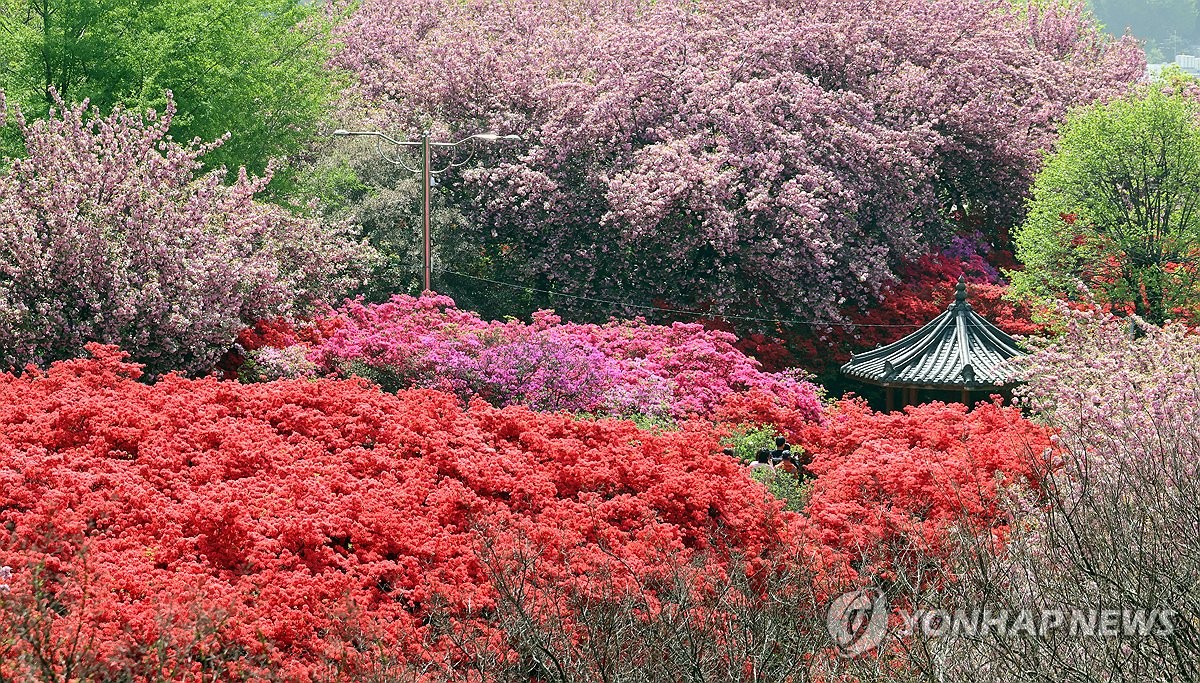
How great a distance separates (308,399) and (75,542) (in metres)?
4.46

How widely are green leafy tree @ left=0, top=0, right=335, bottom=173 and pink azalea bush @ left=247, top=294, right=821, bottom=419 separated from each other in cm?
785

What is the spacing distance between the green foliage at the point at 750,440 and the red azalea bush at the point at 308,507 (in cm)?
219

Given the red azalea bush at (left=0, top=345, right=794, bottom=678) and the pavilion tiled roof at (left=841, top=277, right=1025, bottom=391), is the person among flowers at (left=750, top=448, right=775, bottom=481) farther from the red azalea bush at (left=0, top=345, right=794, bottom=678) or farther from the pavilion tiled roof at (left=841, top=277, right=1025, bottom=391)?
the pavilion tiled roof at (left=841, top=277, right=1025, bottom=391)

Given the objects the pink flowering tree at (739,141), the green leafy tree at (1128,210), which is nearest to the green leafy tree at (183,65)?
the pink flowering tree at (739,141)

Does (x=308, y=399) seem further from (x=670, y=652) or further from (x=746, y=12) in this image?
(x=746, y=12)

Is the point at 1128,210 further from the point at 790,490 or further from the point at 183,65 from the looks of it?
the point at 183,65

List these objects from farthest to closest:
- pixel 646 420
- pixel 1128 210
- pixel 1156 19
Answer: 1. pixel 1156 19
2. pixel 1128 210
3. pixel 646 420

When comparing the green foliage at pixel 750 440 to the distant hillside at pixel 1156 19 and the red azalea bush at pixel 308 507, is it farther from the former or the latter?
the distant hillside at pixel 1156 19

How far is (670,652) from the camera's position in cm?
785

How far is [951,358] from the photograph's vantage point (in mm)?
20766

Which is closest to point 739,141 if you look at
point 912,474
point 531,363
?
point 531,363

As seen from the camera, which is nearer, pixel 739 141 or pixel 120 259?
pixel 120 259

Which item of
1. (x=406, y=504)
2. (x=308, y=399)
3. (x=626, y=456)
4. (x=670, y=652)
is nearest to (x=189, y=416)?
(x=308, y=399)

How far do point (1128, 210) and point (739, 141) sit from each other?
787 cm
